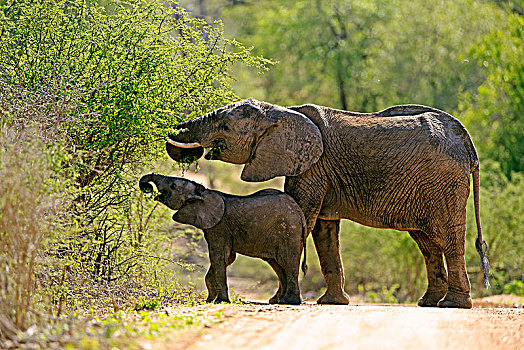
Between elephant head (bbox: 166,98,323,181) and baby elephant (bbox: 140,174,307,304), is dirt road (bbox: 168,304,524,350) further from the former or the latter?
elephant head (bbox: 166,98,323,181)

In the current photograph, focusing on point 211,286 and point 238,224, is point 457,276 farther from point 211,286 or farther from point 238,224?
point 211,286

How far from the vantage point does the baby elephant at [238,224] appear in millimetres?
10195

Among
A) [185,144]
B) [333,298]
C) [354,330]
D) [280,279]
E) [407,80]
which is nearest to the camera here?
[354,330]

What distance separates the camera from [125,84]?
34.8ft

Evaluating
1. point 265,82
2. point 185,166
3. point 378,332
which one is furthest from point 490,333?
point 265,82

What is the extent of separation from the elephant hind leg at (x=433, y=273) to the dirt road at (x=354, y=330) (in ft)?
8.04

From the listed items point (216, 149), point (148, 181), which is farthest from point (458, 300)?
point (148, 181)

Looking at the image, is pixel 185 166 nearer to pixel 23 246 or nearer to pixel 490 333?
pixel 23 246

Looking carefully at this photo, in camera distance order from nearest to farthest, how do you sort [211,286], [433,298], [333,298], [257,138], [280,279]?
[211,286] < [280,279] < [257,138] < [333,298] < [433,298]

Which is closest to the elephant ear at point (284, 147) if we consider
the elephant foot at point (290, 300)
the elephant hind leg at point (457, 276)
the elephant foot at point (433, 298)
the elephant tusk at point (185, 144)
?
the elephant tusk at point (185, 144)

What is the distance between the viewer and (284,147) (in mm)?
10883

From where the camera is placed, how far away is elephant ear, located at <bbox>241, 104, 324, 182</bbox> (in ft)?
35.7

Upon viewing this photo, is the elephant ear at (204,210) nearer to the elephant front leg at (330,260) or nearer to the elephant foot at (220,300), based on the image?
the elephant foot at (220,300)

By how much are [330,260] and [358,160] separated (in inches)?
58.1
